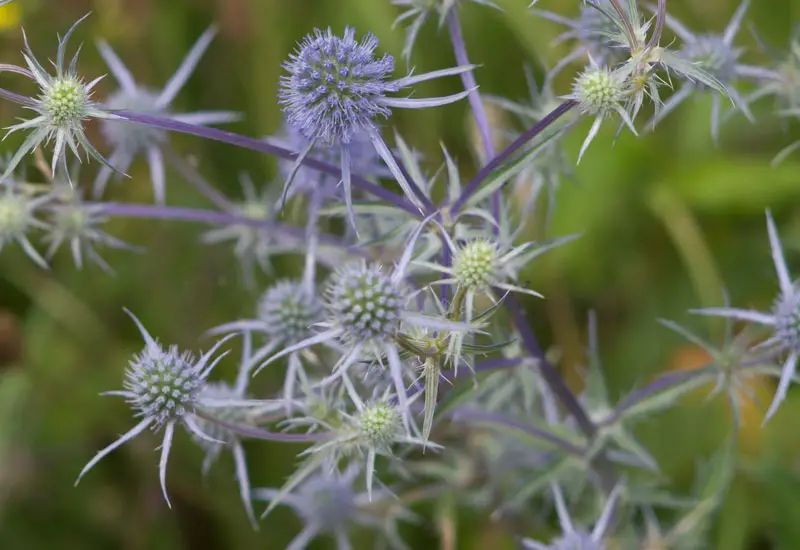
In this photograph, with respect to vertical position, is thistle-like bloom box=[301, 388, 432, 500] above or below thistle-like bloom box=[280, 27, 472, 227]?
below

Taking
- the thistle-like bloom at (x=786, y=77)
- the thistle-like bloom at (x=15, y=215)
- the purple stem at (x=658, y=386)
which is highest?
the thistle-like bloom at (x=786, y=77)

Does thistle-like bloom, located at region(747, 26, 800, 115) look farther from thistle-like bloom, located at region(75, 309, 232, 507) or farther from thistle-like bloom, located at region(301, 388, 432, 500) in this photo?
thistle-like bloom, located at region(75, 309, 232, 507)

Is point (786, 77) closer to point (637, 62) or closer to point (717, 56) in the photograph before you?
point (717, 56)

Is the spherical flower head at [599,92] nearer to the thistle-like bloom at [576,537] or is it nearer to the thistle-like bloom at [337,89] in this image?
the thistle-like bloom at [337,89]

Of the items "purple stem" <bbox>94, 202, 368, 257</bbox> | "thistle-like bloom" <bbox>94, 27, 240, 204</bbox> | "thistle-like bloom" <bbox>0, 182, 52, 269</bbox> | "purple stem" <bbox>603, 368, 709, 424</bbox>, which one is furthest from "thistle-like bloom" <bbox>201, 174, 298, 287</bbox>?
"purple stem" <bbox>603, 368, 709, 424</bbox>

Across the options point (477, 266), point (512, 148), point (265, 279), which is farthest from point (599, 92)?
point (265, 279)

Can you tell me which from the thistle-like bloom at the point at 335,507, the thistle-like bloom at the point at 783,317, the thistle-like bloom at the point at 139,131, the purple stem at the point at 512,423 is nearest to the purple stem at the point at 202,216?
the thistle-like bloom at the point at 139,131

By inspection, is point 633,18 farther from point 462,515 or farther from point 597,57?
point 462,515
